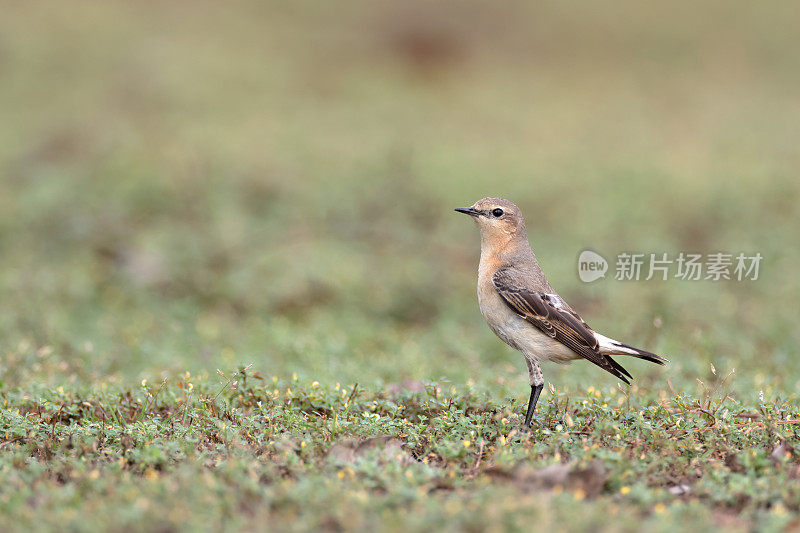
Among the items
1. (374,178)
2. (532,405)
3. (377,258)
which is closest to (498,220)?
(532,405)

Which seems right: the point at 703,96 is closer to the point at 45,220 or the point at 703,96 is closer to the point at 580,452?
the point at 45,220

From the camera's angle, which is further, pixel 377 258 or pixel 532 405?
pixel 377 258

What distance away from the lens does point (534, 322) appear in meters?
6.12

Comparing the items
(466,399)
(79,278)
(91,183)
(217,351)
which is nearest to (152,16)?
(91,183)

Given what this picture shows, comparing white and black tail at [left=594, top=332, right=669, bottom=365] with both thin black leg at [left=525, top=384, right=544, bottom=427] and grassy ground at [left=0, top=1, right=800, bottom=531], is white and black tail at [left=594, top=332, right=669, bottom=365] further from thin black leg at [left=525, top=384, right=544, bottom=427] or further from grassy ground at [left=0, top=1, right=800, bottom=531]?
thin black leg at [left=525, top=384, right=544, bottom=427]

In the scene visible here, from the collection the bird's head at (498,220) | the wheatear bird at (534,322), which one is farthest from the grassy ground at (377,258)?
the bird's head at (498,220)

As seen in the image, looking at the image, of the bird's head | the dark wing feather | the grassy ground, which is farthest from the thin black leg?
the bird's head

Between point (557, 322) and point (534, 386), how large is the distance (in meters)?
0.47

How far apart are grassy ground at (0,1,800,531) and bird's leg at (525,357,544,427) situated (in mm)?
152

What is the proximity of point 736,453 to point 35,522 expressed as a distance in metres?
3.93

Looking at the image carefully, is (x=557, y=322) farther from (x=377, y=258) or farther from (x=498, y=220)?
(x=377, y=258)

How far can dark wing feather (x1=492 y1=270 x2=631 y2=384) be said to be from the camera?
6.05 m

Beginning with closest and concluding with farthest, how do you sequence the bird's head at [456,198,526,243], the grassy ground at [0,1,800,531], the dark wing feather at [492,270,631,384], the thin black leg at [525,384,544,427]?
the grassy ground at [0,1,800,531] → the thin black leg at [525,384,544,427] → the dark wing feather at [492,270,631,384] → the bird's head at [456,198,526,243]

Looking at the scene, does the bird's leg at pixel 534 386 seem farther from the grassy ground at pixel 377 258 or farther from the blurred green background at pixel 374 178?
the blurred green background at pixel 374 178
